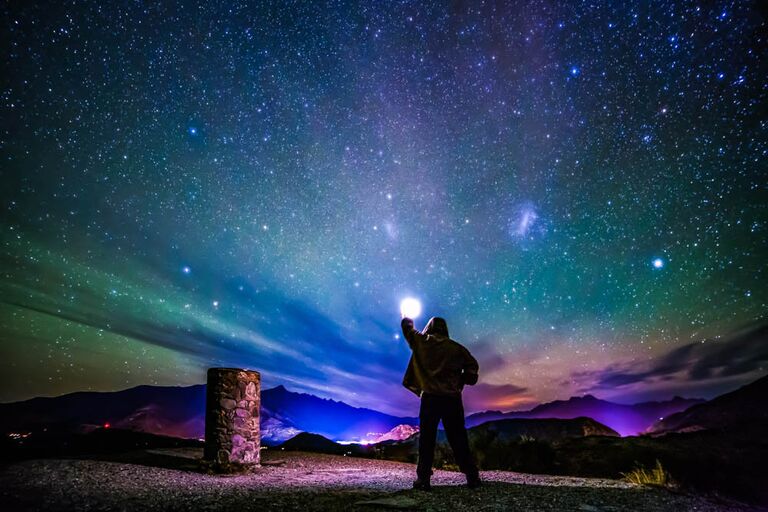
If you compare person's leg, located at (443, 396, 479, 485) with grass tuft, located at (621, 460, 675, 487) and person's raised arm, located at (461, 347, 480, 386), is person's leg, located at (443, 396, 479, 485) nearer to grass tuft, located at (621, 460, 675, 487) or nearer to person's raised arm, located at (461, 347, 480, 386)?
person's raised arm, located at (461, 347, 480, 386)

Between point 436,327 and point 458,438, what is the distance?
1.71 meters

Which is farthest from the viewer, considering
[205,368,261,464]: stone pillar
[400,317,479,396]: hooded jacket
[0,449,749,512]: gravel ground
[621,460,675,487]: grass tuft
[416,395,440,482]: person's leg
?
[205,368,261,464]: stone pillar

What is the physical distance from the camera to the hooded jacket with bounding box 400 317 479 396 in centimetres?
550

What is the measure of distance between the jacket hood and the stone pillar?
5.26m

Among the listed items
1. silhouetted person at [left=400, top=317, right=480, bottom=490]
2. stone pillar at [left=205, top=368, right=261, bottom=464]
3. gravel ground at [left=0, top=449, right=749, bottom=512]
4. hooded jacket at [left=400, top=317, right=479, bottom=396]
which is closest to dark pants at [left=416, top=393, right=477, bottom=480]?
silhouetted person at [left=400, top=317, right=480, bottom=490]

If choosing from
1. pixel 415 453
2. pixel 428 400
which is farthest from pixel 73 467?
pixel 415 453

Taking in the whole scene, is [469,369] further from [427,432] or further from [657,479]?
[657,479]

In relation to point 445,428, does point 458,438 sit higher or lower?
lower

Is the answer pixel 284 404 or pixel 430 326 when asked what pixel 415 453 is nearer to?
pixel 430 326

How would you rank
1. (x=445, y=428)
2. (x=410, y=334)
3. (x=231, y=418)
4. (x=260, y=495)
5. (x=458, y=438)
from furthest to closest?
(x=231, y=418) → (x=410, y=334) → (x=445, y=428) → (x=458, y=438) → (x=260, y=495)

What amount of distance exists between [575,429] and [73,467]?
18.2m

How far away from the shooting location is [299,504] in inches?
161

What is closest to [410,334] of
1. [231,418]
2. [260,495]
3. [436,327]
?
[436,327]

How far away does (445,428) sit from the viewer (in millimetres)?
5477
